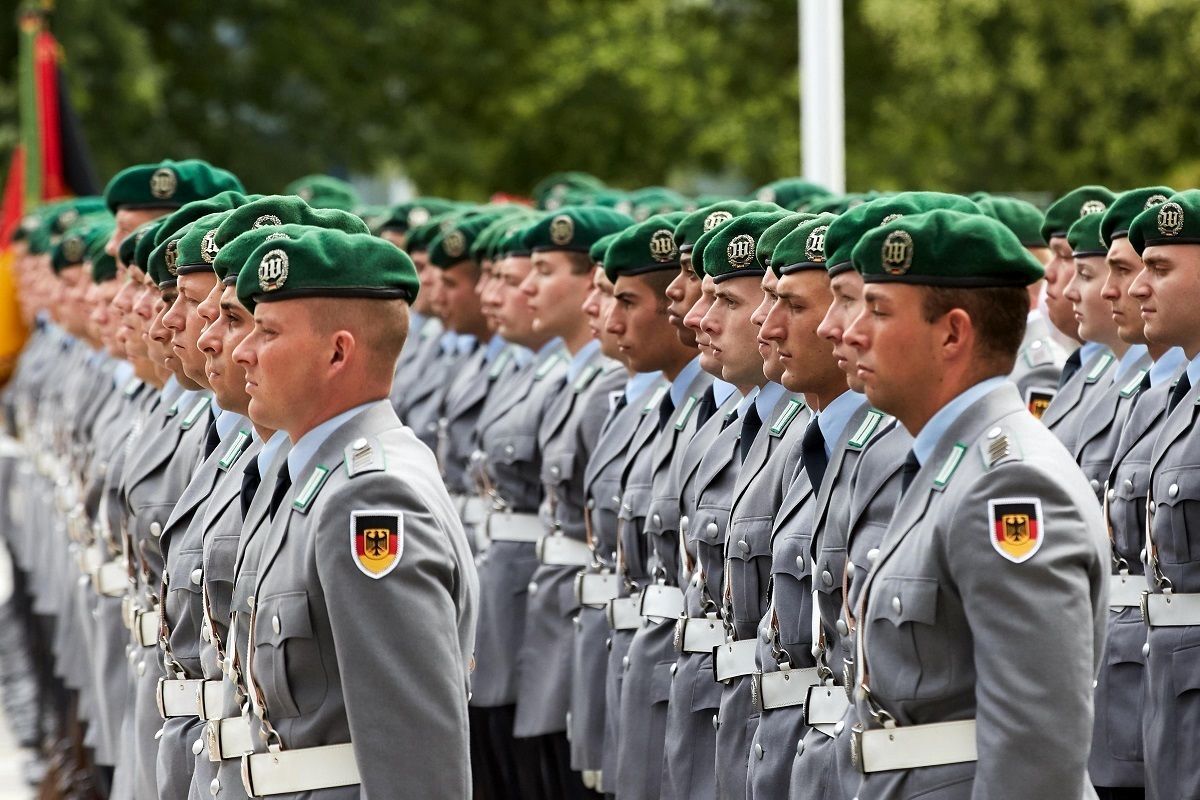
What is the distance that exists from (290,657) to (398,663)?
25 cm

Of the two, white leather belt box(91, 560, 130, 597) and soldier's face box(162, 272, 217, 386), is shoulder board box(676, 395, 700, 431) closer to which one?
soldier's face box(162, 272, 217, 386)

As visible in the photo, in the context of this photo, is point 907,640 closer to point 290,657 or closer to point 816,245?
point 290,657

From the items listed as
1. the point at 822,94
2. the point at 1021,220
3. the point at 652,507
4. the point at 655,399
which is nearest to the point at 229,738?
the point at 652,507

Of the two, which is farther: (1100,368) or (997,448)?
(1100,368)

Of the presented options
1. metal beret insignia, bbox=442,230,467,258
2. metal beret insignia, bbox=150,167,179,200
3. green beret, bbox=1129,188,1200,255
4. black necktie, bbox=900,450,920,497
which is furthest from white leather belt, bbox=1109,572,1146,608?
metal beret insignia, bbox=442,230,467,258

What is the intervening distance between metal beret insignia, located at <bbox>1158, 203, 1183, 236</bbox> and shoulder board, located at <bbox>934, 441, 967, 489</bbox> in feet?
7.36

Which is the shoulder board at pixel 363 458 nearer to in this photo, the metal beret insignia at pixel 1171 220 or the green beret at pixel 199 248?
the green beret at pixel 199 248

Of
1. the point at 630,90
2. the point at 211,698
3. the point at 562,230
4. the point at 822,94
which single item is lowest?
the point at 211,698

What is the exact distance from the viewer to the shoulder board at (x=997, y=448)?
3.56m

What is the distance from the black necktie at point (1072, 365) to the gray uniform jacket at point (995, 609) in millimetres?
2978

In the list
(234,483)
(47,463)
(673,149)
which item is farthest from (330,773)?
(673,149)

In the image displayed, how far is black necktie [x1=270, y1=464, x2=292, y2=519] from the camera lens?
4.09 meters

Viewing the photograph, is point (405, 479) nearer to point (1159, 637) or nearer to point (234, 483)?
point (234, 483)

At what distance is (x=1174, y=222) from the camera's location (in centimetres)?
568
